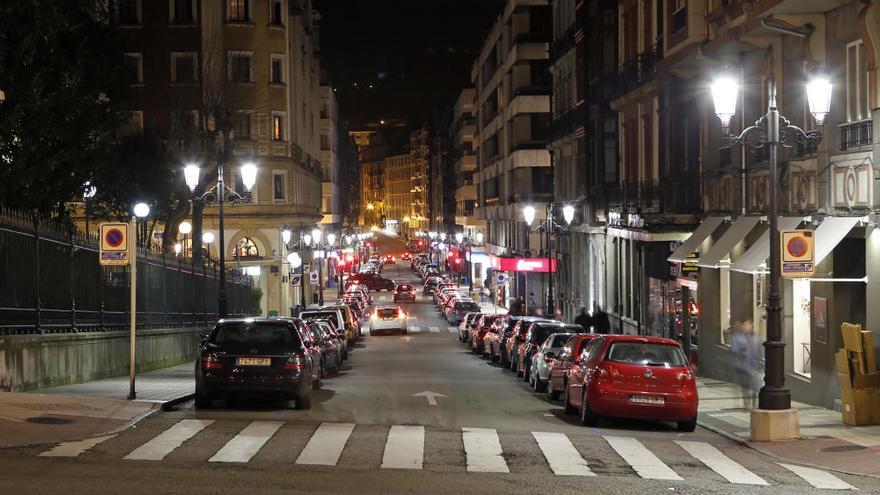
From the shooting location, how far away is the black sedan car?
19.1m

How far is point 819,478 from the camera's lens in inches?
554

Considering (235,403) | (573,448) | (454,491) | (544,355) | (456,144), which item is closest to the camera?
(454,491)

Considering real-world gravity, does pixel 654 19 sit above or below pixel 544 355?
above

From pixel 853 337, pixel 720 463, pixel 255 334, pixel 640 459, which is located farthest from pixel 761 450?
pixel 255 334

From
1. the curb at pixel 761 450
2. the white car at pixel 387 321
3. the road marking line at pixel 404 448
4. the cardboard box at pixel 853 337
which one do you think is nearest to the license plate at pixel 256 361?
the road marking line at pixel 404 448

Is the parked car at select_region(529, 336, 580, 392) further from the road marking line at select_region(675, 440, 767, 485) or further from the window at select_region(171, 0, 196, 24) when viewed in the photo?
the window at select_region(171, 0, 196, 24)

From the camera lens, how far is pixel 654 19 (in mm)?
36094

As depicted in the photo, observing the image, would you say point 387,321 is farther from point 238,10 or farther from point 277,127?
point 238,10

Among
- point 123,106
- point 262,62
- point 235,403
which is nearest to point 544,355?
point 235,403

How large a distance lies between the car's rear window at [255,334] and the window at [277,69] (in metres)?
46.4

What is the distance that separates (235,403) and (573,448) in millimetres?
6878

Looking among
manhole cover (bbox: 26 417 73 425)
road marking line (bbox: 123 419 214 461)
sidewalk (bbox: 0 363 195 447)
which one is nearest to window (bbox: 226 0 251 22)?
sidewalk (bbox: 0 363 195 447)

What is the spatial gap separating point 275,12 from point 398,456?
53118 millimetres

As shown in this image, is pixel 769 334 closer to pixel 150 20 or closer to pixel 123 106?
pixel 123 106
